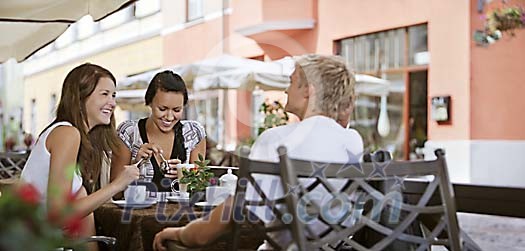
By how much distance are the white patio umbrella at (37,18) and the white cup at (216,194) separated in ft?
5.76

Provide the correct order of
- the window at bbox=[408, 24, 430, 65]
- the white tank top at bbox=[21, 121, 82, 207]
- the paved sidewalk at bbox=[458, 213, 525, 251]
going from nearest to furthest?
the white tank top at bbox=[21, 121, 82, 207], the paved sidewalk at bbox=[458, 213, 525, 251], the window at bbox=[408, 24, 430, 65]

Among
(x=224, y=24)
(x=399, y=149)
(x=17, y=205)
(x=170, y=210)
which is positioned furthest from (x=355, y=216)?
(x=224, y=24)

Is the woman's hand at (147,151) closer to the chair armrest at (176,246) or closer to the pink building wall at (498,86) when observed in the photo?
the chair armrest at (176,246)

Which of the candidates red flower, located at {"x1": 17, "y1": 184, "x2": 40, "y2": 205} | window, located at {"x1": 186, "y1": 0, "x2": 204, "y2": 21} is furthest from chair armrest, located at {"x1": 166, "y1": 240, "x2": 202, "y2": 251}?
window, located at {"x1": 186, "y1": 0, "x2": 204, "y2": 21}

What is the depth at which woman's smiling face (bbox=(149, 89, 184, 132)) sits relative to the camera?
373 centimetres

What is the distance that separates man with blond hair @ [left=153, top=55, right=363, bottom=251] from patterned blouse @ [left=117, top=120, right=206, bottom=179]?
4.23 feet

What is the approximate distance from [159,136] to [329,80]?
1.59m

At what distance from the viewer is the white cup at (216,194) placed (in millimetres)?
3320

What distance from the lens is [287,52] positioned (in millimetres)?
13844

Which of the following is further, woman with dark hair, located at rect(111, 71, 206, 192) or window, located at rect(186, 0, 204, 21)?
window, located at rect(186, 0, 204, 21)

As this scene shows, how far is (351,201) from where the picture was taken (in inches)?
92.8

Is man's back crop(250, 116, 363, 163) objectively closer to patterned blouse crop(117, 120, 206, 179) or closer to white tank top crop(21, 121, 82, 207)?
white tank top crop(21, 121, 82, 207)

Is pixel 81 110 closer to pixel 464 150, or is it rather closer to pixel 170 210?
pixel 170 210

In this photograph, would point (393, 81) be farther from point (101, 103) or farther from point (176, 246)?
point (176, 246)
